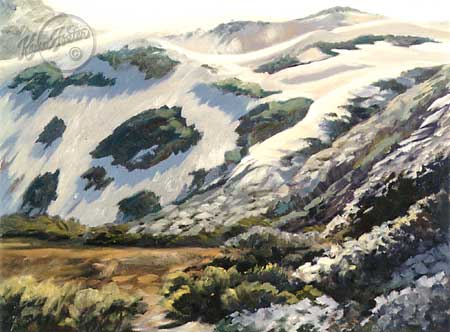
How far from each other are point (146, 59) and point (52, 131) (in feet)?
3.22

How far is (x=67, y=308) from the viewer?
5293mm

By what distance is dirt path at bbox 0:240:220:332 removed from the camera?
5324 mm

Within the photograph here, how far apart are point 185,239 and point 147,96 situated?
4.07ft

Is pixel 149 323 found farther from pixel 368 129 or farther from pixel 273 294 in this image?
pixel 368 129

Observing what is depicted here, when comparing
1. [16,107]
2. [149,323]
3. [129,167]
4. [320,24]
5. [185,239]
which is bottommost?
[149,323]

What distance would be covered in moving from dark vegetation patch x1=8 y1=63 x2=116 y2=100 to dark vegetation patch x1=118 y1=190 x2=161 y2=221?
1.00m

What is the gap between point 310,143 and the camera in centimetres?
557

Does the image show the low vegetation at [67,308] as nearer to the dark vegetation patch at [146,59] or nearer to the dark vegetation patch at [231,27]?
the dark vegetation patch at [146,59]

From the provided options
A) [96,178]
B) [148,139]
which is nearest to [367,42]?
[148,139]

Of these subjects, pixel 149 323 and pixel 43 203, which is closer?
pixel 149 323

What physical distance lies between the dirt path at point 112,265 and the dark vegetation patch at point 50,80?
1317 millimetres

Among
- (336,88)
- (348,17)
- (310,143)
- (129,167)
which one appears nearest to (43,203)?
(129,167)

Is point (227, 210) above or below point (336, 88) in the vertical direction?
below

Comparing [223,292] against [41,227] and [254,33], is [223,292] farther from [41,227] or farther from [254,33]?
[254,33]
